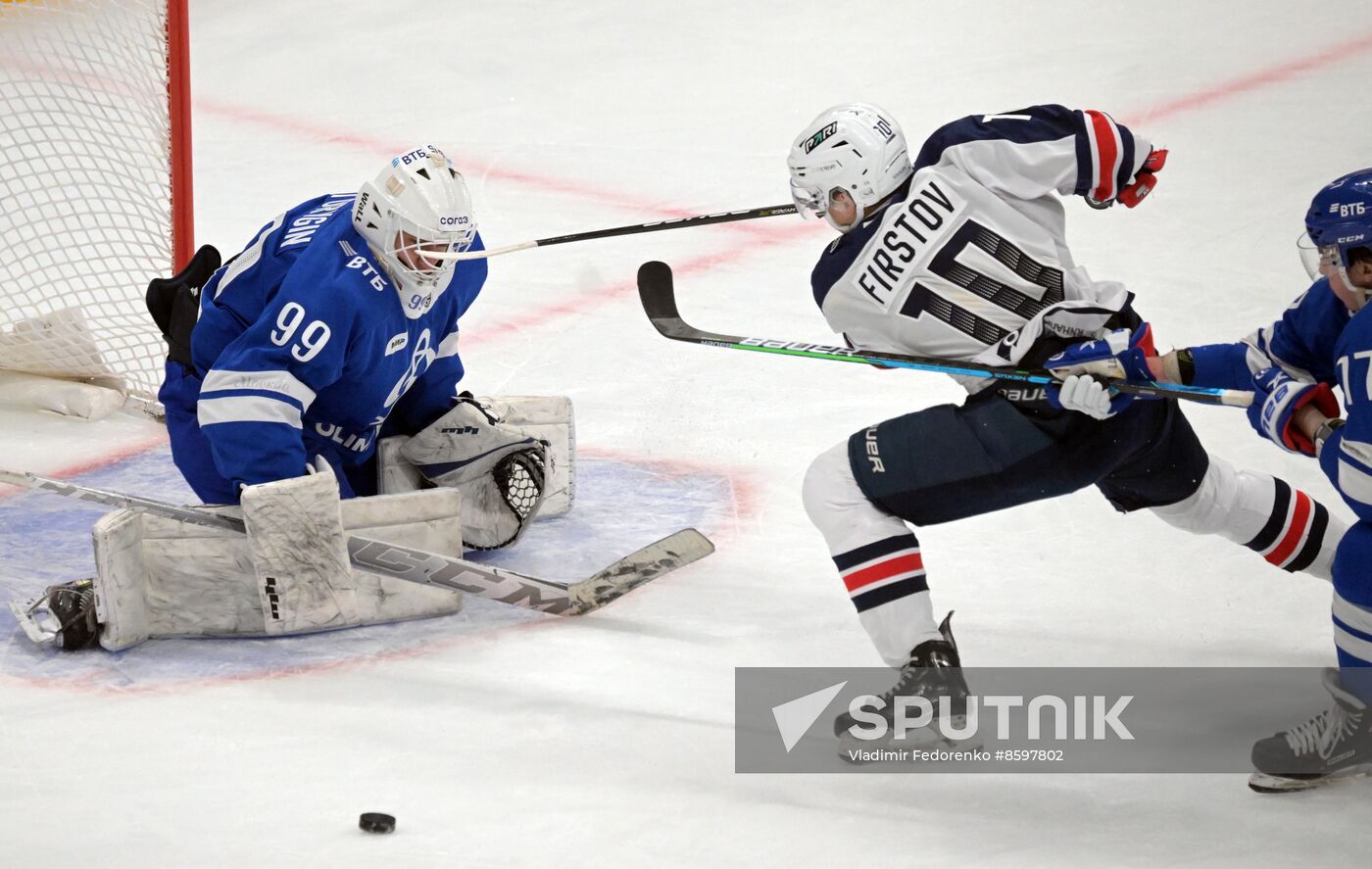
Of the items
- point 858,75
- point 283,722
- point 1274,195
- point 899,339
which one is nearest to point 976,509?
point 899,339

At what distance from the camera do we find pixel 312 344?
2887mm

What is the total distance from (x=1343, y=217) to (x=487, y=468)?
1.85 meters

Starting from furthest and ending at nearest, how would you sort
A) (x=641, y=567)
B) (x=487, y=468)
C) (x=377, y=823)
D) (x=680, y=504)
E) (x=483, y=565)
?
(x=680, y=504) < (x=487, y=468) < (x=641, y=567) < (x=483, y=565) < (x=377, y=823)

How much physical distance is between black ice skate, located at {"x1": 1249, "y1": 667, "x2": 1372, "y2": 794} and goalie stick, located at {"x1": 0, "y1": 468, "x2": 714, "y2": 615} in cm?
121

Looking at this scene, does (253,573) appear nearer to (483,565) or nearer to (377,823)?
(483,565)

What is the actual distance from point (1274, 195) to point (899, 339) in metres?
2.98

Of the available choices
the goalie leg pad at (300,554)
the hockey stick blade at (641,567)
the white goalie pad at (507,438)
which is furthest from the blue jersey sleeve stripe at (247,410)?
the hockey stick blade at (641,567)

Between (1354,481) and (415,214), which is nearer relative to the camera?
(1354,481)

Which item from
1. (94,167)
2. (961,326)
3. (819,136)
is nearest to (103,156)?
(94,167)

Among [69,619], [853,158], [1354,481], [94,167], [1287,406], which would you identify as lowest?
[69,619]

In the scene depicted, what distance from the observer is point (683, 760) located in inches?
96.3

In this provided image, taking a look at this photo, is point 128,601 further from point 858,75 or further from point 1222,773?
point 858,75

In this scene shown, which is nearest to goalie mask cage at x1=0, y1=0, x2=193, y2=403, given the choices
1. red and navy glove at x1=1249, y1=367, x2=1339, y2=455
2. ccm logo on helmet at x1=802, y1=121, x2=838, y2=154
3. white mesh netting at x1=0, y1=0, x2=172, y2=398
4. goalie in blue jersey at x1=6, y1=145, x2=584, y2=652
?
white mesh netting at x1=0, y1=0, x2=172, y2=398

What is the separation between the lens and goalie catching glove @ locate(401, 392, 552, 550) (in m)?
3.36
